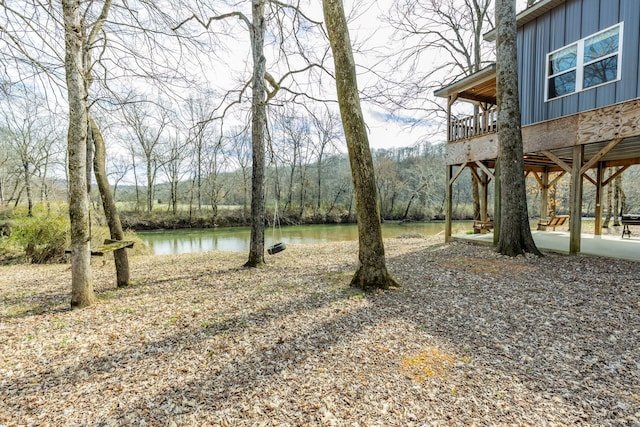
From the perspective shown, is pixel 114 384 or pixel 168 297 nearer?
pixel 114 384

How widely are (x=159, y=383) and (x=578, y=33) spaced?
10.6 metres

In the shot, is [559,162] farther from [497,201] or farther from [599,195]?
[599,195]

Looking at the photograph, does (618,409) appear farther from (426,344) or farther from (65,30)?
(65,30)

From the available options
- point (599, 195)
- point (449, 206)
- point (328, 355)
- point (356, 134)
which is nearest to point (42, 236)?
point (356, 134)

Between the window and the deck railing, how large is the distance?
162 cm

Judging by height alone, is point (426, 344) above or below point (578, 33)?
below

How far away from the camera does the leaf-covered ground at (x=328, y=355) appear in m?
2.22

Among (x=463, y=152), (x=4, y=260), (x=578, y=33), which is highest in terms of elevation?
(x=578, y=33)

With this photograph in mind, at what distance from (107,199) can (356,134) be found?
452 centimetres

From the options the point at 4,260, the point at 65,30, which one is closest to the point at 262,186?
the point at 65,30

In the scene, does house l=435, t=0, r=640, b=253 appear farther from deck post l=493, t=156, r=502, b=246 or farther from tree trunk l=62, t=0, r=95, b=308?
tree trunk l=62, t=0, r=95, b=308

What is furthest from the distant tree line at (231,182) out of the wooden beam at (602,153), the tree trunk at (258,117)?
the wooden beam at (602,153)

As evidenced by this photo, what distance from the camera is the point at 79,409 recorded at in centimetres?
223

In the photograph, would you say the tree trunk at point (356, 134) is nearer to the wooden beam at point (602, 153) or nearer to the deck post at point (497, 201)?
the deck post at point (497, 201)
